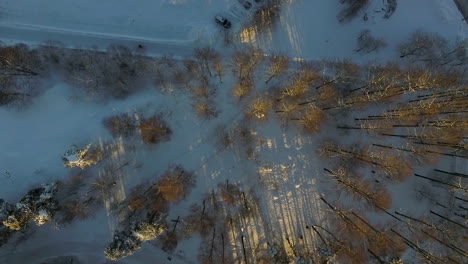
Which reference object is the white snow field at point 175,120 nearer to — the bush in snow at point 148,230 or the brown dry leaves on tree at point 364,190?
the brown dry leaves on tree at point 364,190

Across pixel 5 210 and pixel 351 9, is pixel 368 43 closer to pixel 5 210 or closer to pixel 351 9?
pixel 351 9

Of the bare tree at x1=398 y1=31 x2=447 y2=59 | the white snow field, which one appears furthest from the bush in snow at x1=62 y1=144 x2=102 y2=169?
the bare tree at x1=398 y1=31 x2=447 y2=59

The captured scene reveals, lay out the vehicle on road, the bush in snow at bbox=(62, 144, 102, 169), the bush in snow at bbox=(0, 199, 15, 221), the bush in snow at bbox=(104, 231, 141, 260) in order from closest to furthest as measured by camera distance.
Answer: the bush in snow at bbox=(0, 199, 15, 221) → the bush in snow at bbox=(104, 231, 141, 260) → the bush in snow at bbox=(62, 144, 102, 169) → the vehicle on road

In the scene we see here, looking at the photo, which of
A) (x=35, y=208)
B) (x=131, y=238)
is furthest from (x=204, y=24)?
(x=35, y=208)

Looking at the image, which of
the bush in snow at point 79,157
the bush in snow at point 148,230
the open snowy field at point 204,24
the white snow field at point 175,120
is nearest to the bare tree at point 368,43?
the open snowy field at point 204,24

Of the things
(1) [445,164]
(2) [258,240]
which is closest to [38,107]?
(2) [258,240]

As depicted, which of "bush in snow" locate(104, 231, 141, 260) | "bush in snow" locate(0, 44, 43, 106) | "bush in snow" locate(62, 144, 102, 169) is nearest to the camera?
"bush in snow" locate(104, 231, 141, 260)

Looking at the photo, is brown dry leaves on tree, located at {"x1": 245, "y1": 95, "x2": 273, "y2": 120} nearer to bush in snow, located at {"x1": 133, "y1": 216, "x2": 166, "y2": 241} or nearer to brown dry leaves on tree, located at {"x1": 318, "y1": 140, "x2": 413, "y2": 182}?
brown dry leaves on tree, located at {"x1": 318, "y1": 140, "x2": 413, "y2": 182}
